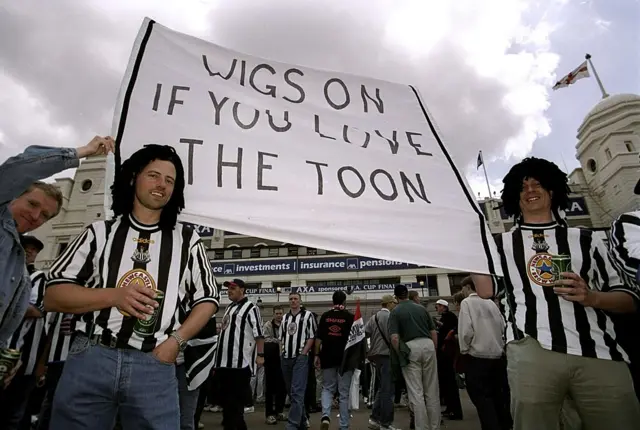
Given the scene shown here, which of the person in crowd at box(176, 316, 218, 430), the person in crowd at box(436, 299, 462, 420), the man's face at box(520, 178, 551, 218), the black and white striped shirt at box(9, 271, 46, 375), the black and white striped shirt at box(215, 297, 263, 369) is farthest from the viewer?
the person in crowd at box(436, 299, 462, 420)

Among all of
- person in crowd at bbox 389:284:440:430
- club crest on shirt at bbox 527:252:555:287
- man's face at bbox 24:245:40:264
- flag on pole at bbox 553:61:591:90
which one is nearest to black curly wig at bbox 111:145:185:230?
club crest on shirt at bbox 527:252:555:287

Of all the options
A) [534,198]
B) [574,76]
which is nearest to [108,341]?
[534,198]

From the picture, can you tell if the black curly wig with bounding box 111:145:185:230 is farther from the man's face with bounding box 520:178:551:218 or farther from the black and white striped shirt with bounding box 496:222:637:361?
the man's face with bounding box 520:178:551:218

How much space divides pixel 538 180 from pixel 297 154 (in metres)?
1.53

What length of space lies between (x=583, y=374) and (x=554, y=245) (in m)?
0.71

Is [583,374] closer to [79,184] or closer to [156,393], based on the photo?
[156,393]

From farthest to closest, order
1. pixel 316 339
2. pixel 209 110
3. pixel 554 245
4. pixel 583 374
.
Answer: pixel 316 339, pixel 209 110, pixel 554 245, pixel 583 374

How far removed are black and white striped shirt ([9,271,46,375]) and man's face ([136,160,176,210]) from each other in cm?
216

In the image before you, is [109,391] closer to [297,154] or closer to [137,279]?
[137,279]

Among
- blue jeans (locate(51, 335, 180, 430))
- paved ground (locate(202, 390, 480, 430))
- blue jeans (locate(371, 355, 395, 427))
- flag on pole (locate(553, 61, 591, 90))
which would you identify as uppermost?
flag on pole (locate(553, 61, 591, 90))

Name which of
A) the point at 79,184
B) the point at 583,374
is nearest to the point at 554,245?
the point at 583,374

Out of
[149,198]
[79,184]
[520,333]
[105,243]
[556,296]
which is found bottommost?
[520,333]

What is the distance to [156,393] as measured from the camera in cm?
156

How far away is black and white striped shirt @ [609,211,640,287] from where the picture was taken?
1868 millimetres
